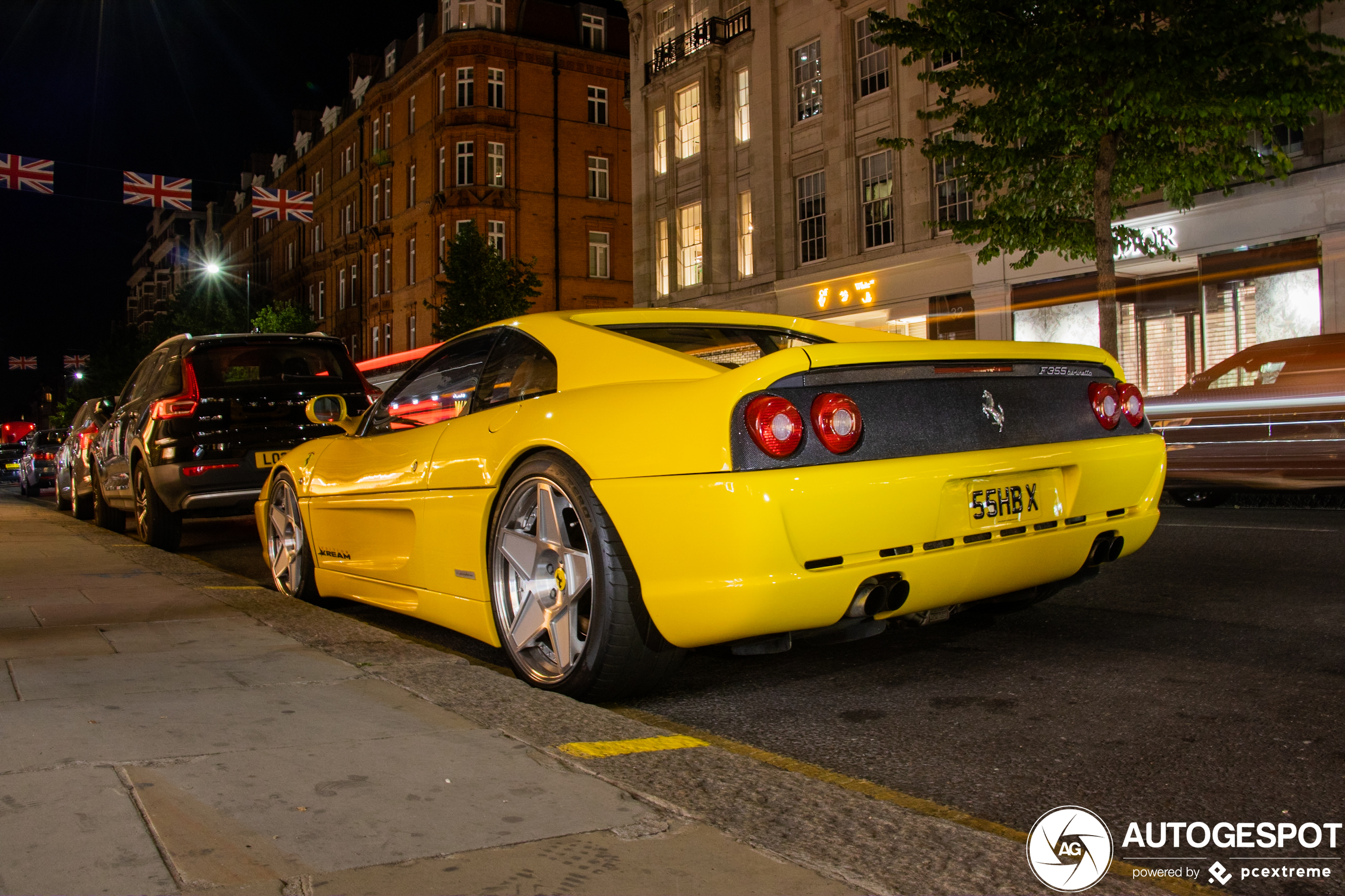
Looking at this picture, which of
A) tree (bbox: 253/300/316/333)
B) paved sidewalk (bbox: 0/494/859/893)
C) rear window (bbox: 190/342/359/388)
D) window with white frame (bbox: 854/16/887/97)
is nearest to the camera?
paved sidewalk (bbox: 0/494/859/893)

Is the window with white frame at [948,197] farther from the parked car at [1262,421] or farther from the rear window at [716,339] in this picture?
the rear window at [716,339]

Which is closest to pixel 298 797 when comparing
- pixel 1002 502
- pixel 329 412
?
pixel 1002 502

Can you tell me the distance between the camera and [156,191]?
26328 mm

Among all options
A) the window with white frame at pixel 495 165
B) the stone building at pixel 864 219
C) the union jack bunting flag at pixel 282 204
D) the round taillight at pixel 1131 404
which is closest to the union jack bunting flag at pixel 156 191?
the union jack bunting flag at pixel 282 204

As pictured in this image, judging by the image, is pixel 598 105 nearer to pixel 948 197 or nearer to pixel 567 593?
pixel 948 197

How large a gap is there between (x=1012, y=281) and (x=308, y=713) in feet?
63.3

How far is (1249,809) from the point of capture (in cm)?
246

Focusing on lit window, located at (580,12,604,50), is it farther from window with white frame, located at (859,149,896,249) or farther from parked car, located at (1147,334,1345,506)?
parked car, located at (1147,334,1345,506)

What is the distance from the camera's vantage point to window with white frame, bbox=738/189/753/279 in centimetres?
2627

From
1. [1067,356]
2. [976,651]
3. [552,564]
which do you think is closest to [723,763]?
[552,564]

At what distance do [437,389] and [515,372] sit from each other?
2.50 feet

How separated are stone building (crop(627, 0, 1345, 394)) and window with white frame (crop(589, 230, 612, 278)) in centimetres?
1372

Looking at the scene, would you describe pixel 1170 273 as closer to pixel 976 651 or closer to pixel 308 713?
pixel 976 651

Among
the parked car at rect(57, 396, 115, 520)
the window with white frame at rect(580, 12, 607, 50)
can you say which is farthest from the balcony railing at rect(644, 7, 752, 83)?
the parked car at rect(57, 396, 115, 520)
